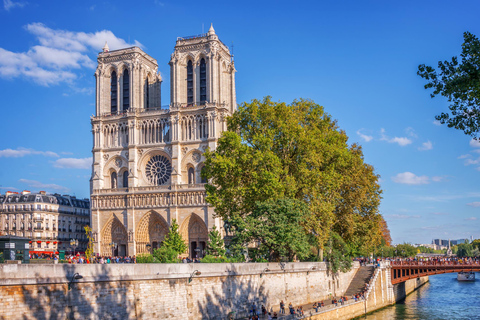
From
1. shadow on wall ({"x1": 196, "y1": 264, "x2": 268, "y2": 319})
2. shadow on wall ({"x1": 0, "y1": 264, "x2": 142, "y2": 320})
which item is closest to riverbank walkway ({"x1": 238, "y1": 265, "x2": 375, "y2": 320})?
shadow on wall ({"x1": 196, "y1": 264, "x2": 268, "y2": 319})

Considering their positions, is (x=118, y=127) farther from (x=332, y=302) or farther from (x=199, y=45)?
(x=332, y=302)

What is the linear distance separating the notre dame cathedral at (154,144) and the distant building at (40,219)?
6.84 metres

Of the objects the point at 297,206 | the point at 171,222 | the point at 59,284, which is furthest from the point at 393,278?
the point at 59,284

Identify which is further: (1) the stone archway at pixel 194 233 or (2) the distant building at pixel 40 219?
(2) the distant building at pixel 40 219

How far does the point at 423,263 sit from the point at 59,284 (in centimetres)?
3635

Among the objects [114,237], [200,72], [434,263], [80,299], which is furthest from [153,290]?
[200,72]

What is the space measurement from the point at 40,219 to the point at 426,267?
3996 centimetres

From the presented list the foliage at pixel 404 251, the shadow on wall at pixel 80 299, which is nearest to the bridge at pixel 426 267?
the shadow on wall at pixel 80 299

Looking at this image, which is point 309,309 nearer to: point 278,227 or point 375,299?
point 278,227

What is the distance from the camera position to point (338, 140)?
1437 inches

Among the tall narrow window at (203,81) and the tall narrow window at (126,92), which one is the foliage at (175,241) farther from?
the tall narrow window at (126,92)

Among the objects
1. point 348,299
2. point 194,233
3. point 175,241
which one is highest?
point 194,233

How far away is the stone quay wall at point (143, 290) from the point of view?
16016 mm

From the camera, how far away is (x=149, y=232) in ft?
188
